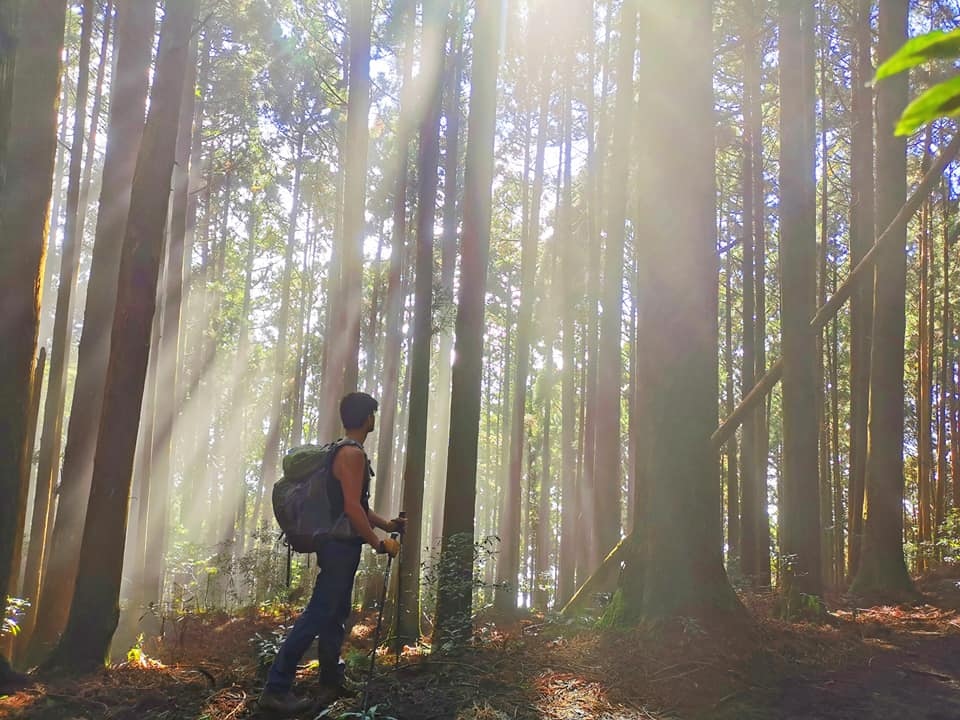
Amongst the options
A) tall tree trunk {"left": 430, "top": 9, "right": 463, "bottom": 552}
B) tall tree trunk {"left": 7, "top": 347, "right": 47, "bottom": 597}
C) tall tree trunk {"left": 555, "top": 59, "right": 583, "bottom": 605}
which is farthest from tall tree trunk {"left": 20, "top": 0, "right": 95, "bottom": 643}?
tall tree trunk {"left": 555, "top": 59, "right": 583, "bottom": 605}

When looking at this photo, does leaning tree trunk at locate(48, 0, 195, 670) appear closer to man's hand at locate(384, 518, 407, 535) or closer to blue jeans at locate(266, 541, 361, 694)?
blue jeans at locate(266, 541, 361, 694)

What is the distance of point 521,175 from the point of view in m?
21.1

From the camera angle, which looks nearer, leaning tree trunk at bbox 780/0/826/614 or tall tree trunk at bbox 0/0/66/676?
tall tree trunk at bbox 0/0/66/676

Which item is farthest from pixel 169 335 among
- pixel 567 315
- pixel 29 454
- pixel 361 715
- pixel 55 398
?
pixel 361 715

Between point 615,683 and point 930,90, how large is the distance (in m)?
4.64

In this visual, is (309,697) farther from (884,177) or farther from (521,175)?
(521,175)

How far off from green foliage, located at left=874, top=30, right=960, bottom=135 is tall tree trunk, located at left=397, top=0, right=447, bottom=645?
779 centimetres

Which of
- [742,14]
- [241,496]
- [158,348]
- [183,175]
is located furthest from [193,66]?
[241,496]

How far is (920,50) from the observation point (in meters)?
0.95

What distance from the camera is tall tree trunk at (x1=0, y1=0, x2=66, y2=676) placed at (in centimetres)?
513

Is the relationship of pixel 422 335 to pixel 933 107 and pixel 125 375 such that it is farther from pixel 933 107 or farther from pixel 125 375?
pixel 933 107

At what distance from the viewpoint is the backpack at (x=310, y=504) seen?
4379mm

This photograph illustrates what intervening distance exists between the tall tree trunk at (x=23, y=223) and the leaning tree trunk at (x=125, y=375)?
2.23 ft

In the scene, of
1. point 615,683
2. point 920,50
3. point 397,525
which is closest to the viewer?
point 920,50
